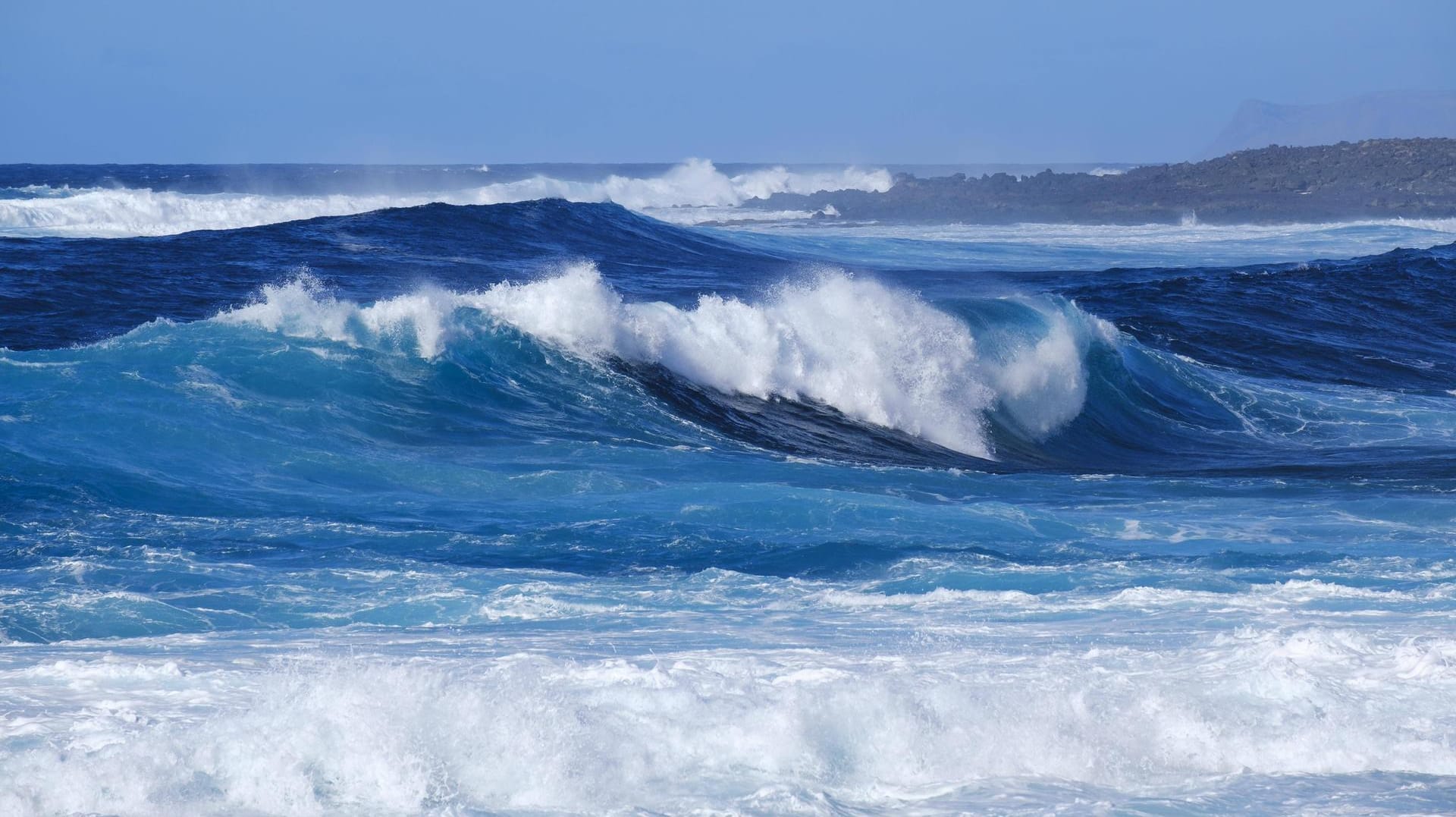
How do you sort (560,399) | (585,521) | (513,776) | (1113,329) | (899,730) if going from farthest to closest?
(1113,329)
(560,399)
(585,521)
(899,730)
(513,776)

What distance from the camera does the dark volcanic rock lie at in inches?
1868

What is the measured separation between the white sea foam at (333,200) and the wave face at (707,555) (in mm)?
16856

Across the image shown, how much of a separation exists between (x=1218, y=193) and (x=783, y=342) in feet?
134

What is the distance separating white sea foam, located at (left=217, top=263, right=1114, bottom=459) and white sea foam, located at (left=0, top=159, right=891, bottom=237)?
21475 millimetres

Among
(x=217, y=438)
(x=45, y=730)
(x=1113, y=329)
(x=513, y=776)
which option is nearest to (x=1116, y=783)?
(x=513, y=776)

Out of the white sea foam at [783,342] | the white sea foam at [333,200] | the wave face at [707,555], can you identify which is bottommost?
the wave face at [707,555]

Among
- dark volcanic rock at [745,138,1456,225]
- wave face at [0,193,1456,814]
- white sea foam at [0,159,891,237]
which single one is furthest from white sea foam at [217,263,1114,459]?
dark volcanic rock at [745,138,1456,225]

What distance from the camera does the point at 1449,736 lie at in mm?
4805

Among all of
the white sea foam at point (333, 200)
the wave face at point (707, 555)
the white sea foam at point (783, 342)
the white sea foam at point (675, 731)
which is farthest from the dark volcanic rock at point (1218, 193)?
the white sea foam at point (675, 731)

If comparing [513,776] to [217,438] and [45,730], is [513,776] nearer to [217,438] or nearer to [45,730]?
[45,730]

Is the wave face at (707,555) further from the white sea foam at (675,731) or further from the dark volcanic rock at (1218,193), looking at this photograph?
the dark volcanic rock at (1218,193)

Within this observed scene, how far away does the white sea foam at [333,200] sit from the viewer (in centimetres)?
3475

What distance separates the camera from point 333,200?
49188 millimetres

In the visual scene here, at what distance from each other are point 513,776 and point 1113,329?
14091 mm
